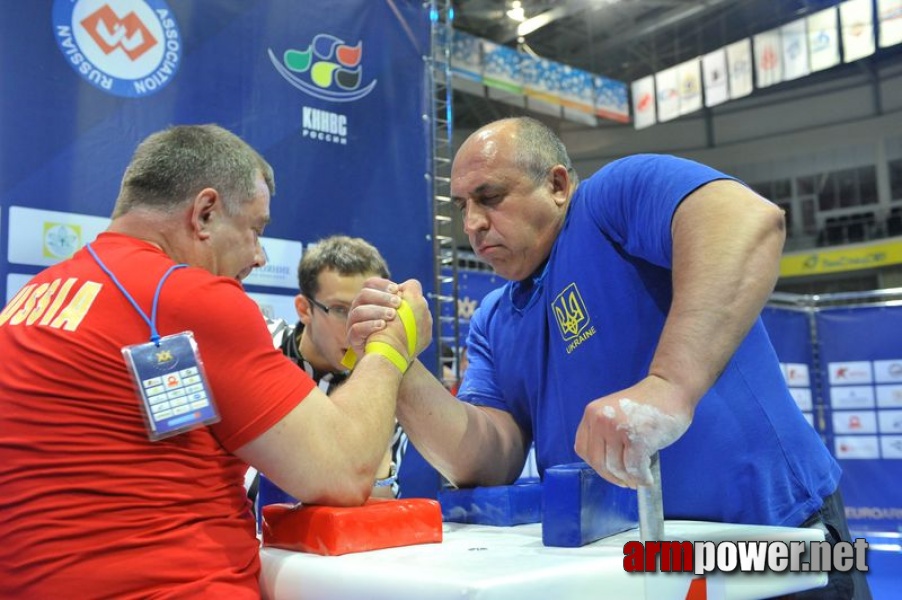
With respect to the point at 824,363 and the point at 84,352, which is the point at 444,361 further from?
the point at 824,363

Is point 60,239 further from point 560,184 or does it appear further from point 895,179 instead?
point 895,179

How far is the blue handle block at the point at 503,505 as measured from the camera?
1232 millimetres

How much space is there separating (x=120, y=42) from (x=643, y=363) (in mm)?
1939

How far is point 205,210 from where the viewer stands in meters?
1.23

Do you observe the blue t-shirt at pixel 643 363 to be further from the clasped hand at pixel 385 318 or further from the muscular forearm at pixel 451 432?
the clasped hand at pixel 385 318

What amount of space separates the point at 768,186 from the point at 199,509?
645 inches

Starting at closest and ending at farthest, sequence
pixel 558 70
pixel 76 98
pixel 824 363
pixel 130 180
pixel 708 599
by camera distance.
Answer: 1. pixel 708 599
2. pixel 130 180
3. pixel 76 98
4. pixel 824 363
5. pixel 558 70

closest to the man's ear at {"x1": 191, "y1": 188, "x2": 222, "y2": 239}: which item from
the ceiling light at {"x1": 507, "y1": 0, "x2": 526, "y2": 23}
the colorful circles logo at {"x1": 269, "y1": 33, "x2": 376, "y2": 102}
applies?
the colorful circles logo at {"x1": 269, "y1": 33, "x2": 376, "y2": 102}

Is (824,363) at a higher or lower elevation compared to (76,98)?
lower

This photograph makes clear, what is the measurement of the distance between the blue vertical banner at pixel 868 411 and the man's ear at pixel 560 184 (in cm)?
539

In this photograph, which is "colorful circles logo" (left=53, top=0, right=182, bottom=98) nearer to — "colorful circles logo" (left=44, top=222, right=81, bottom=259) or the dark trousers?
"colorful circles logo" (left=44, top=222, right=81, bottom=259)

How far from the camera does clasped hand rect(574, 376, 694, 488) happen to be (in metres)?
0.89

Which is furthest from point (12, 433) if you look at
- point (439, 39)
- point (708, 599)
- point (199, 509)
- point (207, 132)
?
point (439, 39)

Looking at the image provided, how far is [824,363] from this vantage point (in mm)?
6457
